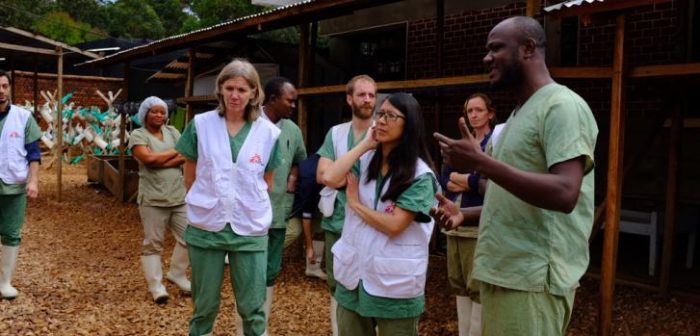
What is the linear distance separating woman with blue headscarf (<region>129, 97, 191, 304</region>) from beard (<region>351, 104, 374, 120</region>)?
222cm

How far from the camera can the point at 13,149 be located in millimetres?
5344

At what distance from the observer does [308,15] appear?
23.6 ft

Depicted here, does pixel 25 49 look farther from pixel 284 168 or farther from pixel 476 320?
pixel 476 320

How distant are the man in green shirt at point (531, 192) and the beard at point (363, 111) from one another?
1794 mm

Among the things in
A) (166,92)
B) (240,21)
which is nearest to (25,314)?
(240,21)

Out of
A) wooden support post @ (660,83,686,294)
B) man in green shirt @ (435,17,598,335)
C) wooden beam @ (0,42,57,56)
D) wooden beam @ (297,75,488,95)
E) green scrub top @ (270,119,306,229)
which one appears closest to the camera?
man in green shirt @ (435,17,598,335)

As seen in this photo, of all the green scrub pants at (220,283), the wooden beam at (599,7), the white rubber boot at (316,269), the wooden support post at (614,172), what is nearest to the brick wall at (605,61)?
the wooden support post at (614,172)

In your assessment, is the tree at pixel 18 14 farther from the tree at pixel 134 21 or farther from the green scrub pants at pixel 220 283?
the green scrub pants at pixel 220 283

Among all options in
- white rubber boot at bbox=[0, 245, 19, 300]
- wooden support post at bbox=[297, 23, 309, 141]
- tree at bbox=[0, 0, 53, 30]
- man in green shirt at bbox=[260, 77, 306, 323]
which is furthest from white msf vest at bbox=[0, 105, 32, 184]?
tree at bbox=[0, 0, 53, 30]

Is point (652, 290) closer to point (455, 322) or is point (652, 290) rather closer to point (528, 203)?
point (455, 322)

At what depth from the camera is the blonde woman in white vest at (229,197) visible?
11.5ft

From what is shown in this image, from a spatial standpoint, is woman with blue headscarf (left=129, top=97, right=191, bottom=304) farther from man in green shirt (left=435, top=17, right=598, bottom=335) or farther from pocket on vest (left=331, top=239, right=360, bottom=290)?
man in green shirt (left=435, top=17, right=598, bottom=335)

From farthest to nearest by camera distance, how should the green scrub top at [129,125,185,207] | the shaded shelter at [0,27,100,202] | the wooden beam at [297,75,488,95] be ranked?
1. the shaded shelter at [0,27,100,202]
2. the green scrub top at [129,125,185,207]
3. the wooden beam at [297,75,488,95]

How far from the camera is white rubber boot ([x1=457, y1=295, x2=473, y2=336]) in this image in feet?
13.6
